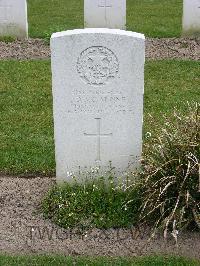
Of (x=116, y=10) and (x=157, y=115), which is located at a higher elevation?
(x=116, y=10)

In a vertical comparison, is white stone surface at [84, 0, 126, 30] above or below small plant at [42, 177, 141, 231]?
above

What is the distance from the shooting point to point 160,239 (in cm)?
483

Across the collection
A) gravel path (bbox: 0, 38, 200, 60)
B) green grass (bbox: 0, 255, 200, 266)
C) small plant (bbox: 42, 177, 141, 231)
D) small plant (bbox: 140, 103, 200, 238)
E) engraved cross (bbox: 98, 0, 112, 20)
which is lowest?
green grass (bbox: 0, 255, 200, 266)

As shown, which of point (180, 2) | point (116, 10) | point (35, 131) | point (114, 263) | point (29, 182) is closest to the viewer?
point (114, 263)

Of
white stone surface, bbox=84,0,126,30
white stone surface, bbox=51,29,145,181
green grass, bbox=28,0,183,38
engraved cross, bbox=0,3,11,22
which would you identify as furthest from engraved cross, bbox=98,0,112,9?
white stone surface, bbox=51,29,145,181

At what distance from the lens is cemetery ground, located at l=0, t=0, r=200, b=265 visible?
4.74m

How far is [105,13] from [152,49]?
159 cm

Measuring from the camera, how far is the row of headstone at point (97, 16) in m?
11.2

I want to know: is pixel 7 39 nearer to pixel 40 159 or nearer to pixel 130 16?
pixel 130 16

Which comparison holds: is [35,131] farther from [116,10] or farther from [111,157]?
[116,10]

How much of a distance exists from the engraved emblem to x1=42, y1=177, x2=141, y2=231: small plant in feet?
2.97

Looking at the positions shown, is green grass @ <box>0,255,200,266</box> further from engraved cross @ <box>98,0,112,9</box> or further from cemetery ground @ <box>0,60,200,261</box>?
engraved cross @ <box>98,0,112,9</box>

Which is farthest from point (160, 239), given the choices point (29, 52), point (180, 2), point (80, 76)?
point (180, 2)

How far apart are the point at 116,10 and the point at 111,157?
22.5 feet
